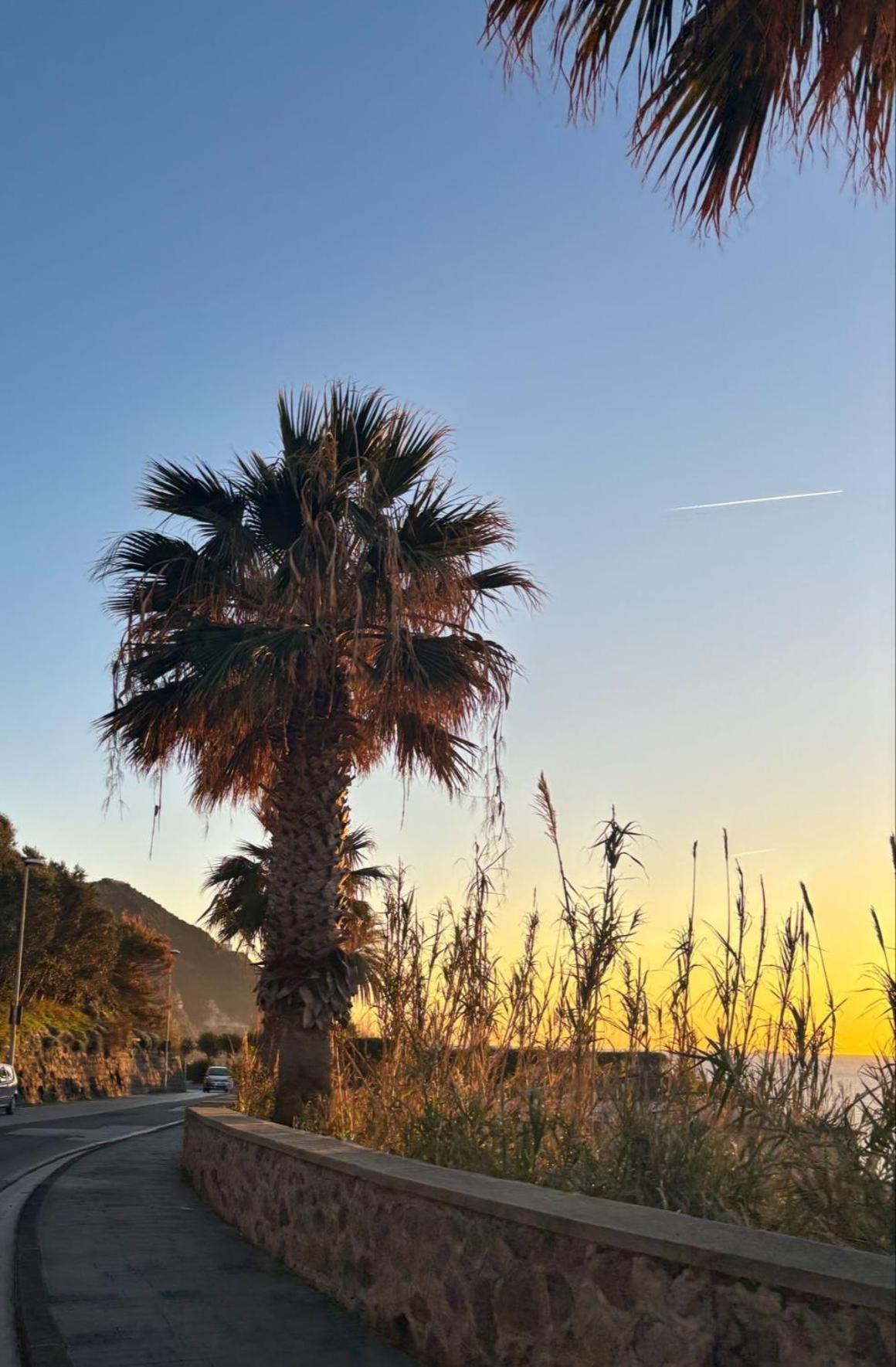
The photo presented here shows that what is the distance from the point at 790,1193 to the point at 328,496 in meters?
10.1

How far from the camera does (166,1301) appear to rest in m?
6.94

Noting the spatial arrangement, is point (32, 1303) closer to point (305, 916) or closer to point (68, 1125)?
point (305, 916)

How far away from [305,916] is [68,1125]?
17.2 metres

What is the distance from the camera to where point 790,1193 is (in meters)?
4.75

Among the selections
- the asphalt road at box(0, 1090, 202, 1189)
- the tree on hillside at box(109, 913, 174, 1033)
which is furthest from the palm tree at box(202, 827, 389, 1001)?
the tree on hillside at box(109, 913, 174, 1033)

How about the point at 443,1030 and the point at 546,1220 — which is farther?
the point at 443,1030

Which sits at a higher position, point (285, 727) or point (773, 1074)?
point (285, 727)

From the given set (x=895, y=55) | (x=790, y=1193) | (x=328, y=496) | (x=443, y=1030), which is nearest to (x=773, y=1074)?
(x=790, y=1193)

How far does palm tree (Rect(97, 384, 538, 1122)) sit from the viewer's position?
41.7 ft

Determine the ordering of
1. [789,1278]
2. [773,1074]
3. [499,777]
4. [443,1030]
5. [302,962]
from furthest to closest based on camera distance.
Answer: [499,777] < [302,962] < [443,1030] < [773,1074] < [789,1278]

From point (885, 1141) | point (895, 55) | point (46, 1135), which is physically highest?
point (895, 55)

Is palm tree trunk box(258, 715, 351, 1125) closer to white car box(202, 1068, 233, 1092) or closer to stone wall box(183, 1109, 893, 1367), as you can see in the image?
stone wall box(183, 1109, 893, 1367)

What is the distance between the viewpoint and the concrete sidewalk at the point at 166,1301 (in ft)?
18.9

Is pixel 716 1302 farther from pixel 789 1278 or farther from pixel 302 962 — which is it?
pixel 302 962
